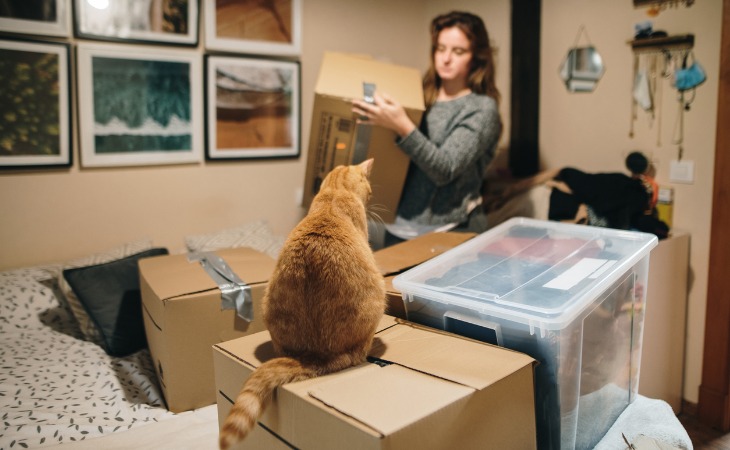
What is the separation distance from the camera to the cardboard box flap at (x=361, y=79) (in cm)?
213

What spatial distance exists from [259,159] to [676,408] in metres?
2.27

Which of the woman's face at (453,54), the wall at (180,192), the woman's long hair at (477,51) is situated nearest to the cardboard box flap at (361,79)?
the woman's face at (453,54)

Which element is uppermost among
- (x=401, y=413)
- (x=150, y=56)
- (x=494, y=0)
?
(x=494, y=0)

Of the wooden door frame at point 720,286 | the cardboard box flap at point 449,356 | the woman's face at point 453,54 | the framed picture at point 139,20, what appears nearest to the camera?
the cardboard box flap at point 449,356

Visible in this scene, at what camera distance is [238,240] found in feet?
8.47

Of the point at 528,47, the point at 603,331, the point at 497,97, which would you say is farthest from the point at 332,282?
the point at 528,47

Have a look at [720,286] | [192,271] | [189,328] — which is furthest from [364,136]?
[720,286]

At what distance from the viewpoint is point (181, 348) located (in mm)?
1567

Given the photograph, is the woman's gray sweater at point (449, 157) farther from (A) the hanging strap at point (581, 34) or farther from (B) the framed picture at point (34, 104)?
(B) the framed picture at point (34, 104)

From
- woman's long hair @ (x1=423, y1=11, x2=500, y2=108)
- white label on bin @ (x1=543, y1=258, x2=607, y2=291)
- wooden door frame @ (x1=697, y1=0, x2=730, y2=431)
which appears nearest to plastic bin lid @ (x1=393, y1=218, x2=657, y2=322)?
white label on bin @ (x1=543, y1=258, x2=607, y2=291)

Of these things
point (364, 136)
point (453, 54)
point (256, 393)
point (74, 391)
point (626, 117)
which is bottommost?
point (74, 391)

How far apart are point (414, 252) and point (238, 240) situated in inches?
43.8

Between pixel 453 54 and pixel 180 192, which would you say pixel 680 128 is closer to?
pixel 453 54

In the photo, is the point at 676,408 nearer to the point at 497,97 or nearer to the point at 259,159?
the point at 497,97
